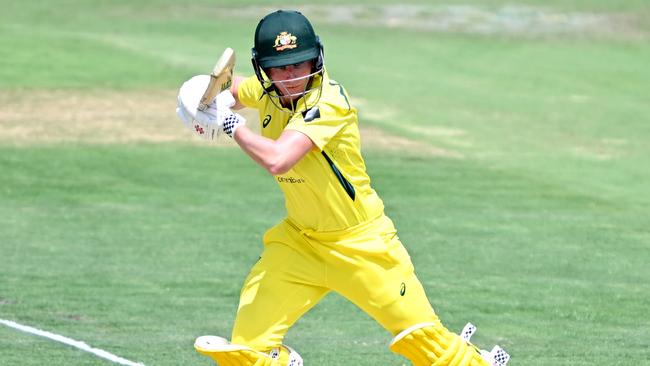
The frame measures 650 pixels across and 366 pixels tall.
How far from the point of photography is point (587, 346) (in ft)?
34.6

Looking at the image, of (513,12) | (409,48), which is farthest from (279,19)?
(513,12)

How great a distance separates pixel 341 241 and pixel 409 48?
847 inches

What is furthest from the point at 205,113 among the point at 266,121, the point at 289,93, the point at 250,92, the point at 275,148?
the point at 250,92

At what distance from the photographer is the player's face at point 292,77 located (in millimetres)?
7535

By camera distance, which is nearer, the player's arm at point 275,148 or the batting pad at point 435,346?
the player's arm at point 275,148

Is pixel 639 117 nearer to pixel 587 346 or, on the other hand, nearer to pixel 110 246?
pixel 110 246

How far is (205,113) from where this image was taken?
7.30 m

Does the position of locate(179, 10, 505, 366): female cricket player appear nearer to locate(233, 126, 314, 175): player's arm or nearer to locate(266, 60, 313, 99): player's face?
locate(266, 60, 313, 99): player's face

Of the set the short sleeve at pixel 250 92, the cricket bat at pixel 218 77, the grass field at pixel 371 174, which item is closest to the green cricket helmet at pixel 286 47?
the cricket bat at pixel 218 77

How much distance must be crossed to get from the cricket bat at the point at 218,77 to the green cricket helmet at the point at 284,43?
9.1 inches

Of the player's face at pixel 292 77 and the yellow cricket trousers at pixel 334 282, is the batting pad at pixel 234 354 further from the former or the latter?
the player's face at pixel 292 77

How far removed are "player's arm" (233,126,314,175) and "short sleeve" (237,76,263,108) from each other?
3.14 feet

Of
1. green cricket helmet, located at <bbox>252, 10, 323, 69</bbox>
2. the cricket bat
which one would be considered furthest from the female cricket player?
the cricket bat

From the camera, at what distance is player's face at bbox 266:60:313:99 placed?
7.54 m
